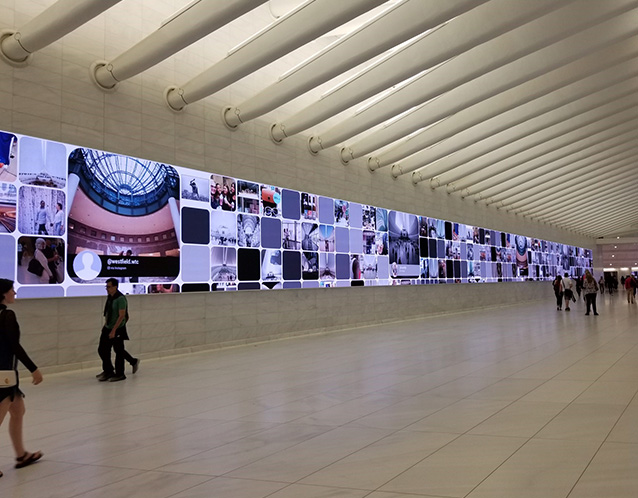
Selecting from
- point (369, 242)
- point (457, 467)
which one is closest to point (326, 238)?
point (369, 242)

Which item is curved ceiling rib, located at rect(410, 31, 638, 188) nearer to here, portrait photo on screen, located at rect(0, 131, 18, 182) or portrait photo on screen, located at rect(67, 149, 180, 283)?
portrait photo on screen, located at rect(67, 149, 180, 283)

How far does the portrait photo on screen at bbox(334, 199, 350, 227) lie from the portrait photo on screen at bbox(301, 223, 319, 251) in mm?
1266

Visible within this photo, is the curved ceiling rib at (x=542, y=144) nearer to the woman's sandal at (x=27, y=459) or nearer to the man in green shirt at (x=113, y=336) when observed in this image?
the man in green shirt at (x=113, y=336)

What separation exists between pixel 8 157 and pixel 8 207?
34.5 inches

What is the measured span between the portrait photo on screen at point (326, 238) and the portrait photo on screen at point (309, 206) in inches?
18.9

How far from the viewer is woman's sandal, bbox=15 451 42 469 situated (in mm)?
5090

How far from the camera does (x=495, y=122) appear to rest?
20344mm

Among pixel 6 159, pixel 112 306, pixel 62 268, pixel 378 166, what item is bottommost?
pixel 112 306

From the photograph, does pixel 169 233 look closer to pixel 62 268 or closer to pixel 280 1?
pixel 62 268

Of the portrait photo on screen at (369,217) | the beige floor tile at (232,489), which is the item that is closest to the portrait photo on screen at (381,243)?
the portrait photo on screen at (369,217)

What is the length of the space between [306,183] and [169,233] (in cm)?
585

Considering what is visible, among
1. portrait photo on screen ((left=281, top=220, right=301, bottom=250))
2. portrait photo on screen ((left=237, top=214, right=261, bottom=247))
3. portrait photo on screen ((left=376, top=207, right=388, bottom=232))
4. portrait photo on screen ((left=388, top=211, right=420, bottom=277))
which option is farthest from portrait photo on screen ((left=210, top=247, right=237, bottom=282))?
portrait photo on screen ((left=388, top=211, right=420, bottom=277))

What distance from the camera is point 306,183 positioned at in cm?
1836

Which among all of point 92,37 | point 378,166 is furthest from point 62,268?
point 378,166
